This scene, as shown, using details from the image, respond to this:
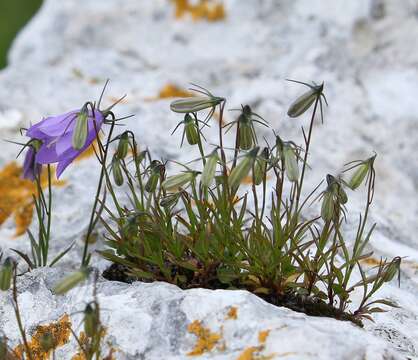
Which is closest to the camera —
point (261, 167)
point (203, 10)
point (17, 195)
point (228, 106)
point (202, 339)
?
point (202, 339)

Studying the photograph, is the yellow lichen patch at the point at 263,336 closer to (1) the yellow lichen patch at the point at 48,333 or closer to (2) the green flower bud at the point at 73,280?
(2) the green flower bud at the point at 73,280

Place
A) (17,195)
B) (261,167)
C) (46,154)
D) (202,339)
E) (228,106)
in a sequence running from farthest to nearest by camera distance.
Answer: (228,106)
(17,195)
(46,154)
(261,167)
(202,339)

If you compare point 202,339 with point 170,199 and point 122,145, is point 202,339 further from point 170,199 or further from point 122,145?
point 122,145

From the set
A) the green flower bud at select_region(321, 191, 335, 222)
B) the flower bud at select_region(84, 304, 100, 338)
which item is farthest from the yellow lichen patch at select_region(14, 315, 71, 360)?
the green flower bud at select_region(321, 191, 335, 222)

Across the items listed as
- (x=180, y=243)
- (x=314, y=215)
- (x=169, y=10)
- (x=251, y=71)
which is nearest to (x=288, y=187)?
(x=314, y=215)

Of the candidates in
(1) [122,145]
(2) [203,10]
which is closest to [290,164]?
(1) [122,145]

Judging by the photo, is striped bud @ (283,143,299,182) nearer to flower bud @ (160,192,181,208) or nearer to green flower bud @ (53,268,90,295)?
flower bud @ (160,192,181,208)
